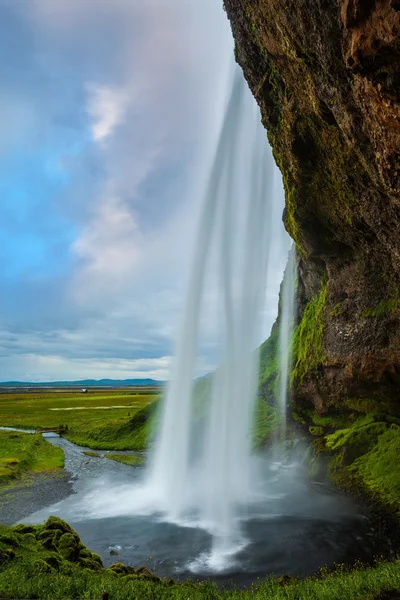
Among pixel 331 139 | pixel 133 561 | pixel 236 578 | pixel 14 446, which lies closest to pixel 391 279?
pixel 331 139

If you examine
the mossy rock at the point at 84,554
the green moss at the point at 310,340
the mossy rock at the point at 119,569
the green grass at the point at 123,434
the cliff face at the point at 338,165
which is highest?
the cliff face at the point at 338,165

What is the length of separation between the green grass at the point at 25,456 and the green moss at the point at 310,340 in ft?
90.3

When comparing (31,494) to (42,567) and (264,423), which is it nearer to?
(42,567)

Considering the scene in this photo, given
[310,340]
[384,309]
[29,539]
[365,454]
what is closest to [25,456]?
[29,539]

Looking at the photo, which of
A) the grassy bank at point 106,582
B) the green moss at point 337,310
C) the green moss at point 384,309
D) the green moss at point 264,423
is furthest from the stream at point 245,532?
the green moss at point 337,310

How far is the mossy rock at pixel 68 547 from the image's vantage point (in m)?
15.6

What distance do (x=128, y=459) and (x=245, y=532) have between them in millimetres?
25648

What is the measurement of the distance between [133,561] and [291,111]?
2565cm

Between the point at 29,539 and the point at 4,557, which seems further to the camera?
the point at 29,539

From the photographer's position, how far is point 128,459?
4338 centimetres

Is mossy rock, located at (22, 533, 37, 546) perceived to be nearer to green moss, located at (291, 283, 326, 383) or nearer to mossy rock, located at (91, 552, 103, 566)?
mossy rock, located at (91, 552, 103, 566)

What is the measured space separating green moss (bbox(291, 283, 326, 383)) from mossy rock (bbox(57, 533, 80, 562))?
77.8ft

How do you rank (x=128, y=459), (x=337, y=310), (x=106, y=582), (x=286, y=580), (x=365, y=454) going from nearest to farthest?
1. (x=106, y=582)
2. (x=286, y=580)
3. (x=365, y=454)
4. (x=337, y=310)
5. (x=128, y=459)

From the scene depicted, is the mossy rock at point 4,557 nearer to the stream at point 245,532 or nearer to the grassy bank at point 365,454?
the stream at point 245,532
